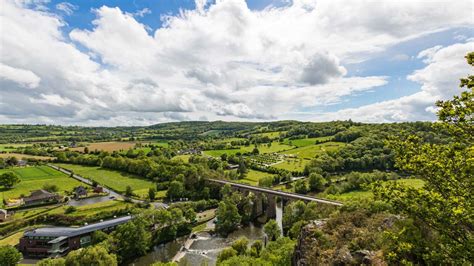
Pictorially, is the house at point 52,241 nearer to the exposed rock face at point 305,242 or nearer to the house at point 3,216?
the house at point 3,216

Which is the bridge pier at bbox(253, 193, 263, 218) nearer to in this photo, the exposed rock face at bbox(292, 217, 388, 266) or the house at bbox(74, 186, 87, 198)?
the house at bbox(74, 186, 87, 198)

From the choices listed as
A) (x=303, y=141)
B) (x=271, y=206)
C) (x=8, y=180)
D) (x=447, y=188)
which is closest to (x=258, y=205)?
(x=271, y=206)

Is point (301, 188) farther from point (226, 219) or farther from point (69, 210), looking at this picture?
A: point (69, 210)

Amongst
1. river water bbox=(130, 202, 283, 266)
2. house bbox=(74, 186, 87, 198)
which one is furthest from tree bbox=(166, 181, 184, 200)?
house bbox=(74, 186, 87, 198)

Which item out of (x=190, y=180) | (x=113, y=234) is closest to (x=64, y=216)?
(x=113, y=234)

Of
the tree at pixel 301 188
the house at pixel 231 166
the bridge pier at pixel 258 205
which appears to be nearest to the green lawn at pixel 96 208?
the bridge pier at pixel 258 205

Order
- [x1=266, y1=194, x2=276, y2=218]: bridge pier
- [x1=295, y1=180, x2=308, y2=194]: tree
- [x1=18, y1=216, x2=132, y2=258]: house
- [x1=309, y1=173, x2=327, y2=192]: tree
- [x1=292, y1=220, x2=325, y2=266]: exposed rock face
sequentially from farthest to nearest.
→ [x1=309, y1=173, x2=327, y2=192]: tree
[x1=295, y1=180, x2=308, y2=194]: tree
[x1=266, y1=194, x2=276, y2=218]: bridge pier
[x1=18, y1=216, x2=132, y2=258]: house
[x1=292, y1=220, x2=325, y2=266]: exposed rock face

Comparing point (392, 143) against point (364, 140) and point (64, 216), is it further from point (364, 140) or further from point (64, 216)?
point (364, 140)
